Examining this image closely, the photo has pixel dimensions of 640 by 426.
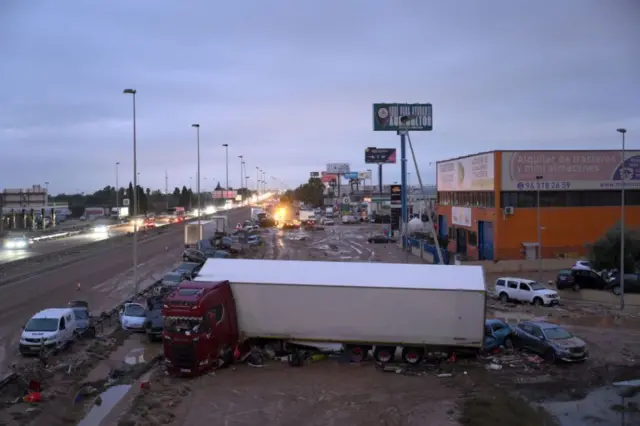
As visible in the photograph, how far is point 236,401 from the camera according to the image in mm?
12383

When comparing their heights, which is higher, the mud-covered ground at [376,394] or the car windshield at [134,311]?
the car windshield at [134,311]

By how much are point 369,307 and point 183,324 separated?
16.0ft

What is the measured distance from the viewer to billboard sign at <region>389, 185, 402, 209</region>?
193ft

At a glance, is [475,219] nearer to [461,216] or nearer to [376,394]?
[461,216]

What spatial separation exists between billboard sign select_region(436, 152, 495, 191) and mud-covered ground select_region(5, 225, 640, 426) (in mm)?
23743

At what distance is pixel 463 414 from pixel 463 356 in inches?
155

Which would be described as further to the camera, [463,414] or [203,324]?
[203,324]

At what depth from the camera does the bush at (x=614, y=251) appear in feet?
95.4

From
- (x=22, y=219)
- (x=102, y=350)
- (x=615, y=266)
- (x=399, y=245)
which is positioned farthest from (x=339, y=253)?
(x=22, y=219)

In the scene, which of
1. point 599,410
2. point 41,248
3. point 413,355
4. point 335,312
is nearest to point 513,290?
point 413,355

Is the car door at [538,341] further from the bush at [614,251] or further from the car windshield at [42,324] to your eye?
the bush at [614,251]

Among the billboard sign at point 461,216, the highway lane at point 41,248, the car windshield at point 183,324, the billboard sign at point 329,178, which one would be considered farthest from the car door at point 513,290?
the billboard sign at point 329,178

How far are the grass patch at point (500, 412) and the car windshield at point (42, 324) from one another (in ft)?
39.3

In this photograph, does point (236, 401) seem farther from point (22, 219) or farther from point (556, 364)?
point (22, 219)
